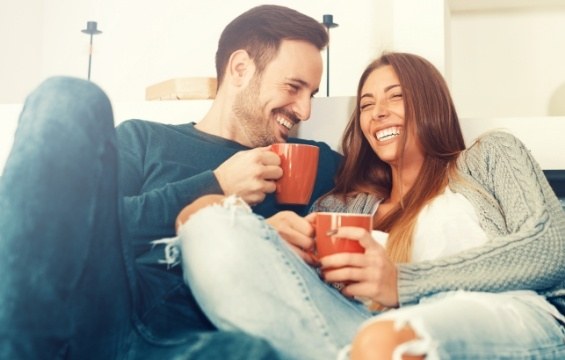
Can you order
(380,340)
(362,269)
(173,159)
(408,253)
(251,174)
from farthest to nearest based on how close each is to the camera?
(173,159) → (408,253) → (251,174) → (362,269) → (380,340)

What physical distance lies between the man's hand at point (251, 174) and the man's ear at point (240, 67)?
1.58ft

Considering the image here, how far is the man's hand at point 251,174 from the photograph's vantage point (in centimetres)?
109

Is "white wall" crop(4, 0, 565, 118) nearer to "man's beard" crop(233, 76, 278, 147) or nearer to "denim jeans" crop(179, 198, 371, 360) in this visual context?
"man's beard" crop(233, 76, 278, 147)

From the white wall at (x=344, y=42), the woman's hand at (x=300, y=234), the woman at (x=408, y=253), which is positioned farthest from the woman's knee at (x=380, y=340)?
the white wall at (x=344, y=42)

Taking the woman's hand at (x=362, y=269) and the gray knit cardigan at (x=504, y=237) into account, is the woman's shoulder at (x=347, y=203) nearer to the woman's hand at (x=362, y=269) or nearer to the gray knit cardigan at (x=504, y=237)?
the gray knit cardigan at (x=504, y=237)

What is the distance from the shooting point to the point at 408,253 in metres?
1.21

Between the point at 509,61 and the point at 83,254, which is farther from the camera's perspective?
the point at 509,61

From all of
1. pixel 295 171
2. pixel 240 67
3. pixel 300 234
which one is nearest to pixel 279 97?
pixel 240 67

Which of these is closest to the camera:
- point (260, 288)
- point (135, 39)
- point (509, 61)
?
point (260, 288)

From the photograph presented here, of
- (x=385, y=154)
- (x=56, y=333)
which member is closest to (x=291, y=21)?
(x=385, y=154)

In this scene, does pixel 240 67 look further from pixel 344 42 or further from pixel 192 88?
pixel 344 42

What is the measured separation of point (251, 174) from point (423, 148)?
1.60ft

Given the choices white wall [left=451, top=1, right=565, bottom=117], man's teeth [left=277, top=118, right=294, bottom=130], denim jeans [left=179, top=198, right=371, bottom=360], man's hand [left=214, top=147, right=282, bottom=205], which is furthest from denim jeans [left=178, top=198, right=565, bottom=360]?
white wall [left=451, top=1, right=565, bottom=117]

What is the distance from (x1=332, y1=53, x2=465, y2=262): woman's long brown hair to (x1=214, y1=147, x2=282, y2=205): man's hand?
301 mm
